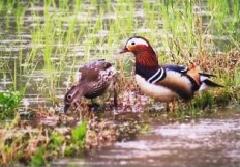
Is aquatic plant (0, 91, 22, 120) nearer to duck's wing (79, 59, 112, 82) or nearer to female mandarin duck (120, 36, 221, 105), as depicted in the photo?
duck's wing (79, 59, 112, 82)

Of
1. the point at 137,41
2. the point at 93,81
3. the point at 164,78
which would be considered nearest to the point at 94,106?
the point at 93,81

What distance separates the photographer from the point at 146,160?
288 inches

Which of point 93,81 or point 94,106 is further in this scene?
point 94,106

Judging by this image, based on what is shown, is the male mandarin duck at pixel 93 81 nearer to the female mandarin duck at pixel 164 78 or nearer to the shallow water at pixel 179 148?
the female mandarin duck at pixel 164 78

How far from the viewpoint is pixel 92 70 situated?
9625mm

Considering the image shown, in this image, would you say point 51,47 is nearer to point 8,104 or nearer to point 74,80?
point 74,80

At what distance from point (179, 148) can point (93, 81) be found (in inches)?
83.3

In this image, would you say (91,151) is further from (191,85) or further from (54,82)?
(54,82)

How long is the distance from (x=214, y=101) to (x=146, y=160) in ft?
7.55

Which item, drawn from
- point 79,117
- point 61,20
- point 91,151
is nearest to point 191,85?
point 79,117

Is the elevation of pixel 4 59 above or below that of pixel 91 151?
above

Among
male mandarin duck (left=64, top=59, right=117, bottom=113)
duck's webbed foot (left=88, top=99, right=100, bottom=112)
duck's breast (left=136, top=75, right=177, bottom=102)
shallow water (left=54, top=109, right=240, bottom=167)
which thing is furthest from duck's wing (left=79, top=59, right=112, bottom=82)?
shallow water (left=54, top=109, right=240, bottom=167)

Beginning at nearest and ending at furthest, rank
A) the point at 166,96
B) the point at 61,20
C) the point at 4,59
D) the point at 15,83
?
the point at 166,96
the point at 15,83
the point at 4,59
the point at 61,20

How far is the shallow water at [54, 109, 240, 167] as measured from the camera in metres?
7.28
